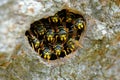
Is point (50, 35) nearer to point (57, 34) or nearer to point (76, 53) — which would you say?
point (57, 34)

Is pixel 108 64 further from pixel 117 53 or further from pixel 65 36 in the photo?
pixel 65 36

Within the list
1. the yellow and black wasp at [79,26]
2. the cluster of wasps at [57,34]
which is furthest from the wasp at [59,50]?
the yellow and black wasp at [79,26]

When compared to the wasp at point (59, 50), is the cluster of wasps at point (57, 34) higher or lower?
higher

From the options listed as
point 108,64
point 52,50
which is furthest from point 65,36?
point 108,64

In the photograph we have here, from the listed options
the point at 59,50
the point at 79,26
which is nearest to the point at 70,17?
the point at 79,26

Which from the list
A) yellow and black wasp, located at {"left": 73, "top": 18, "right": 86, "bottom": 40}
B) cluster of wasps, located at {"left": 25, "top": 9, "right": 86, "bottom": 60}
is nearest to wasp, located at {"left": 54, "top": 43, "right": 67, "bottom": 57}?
cluster of wasps, located at {"left": 25, "top": 9, "right": 86, "bottom": 60}

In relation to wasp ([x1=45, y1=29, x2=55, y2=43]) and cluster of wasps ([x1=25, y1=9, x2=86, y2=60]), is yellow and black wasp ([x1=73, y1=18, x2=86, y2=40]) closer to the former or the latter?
cluster of wasps ([x1=25, y1=9, x2=86, y2=60])

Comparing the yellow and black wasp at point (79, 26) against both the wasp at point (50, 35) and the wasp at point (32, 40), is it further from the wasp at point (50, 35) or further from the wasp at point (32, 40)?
the wasp at point (32, 40)
